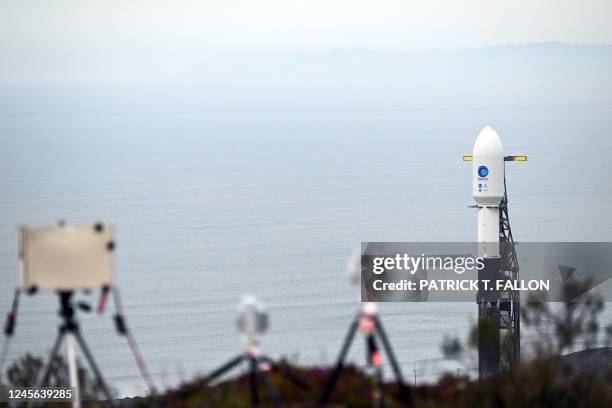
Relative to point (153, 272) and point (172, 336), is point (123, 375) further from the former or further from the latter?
point (153, 272)

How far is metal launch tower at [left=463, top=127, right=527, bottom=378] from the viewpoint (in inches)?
1799

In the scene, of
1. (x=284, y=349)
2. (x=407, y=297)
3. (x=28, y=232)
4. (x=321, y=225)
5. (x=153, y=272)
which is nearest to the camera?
(x=28, y=232)

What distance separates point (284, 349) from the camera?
270ft

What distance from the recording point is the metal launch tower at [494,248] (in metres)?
45.7

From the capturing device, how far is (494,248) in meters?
47.1

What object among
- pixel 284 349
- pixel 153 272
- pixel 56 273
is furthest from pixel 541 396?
pixel 153 272

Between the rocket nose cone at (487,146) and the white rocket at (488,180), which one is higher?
the rocket nose cone at (487,146)

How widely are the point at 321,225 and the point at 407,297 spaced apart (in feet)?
274
